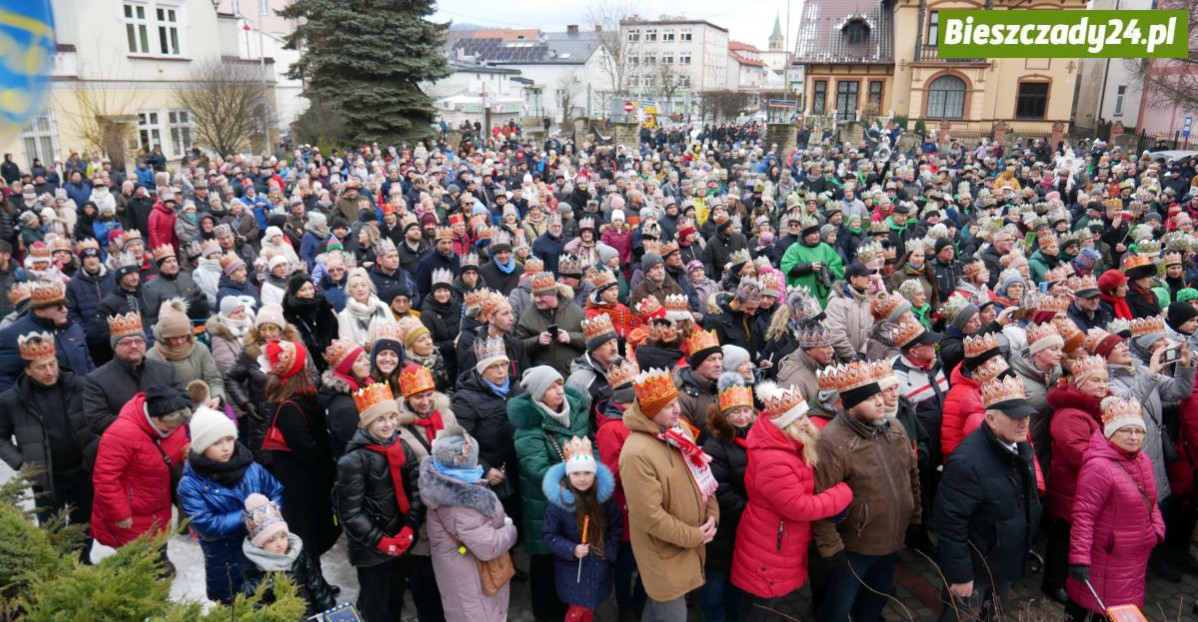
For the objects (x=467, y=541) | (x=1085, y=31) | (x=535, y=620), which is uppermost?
(x=1085, y=31)

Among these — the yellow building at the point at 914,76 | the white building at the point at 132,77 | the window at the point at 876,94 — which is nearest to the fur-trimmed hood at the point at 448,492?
the white building at the point at 132,77

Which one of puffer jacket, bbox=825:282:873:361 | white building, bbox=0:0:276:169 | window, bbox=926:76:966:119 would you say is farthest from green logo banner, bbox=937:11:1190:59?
window, bbox=926:76:966:119

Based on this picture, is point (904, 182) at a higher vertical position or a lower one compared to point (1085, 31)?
lower

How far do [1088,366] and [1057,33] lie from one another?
478 cm

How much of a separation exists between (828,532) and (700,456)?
834mm

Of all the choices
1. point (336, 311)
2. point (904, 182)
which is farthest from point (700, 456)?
point (904, 182)

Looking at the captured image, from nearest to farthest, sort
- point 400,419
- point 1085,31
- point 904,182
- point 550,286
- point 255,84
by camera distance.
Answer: point 400,419 < point 550,286 < point 1085,31 < point 904,182 < point 255,84

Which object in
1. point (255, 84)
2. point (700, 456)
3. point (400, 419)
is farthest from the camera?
point (255, 84)

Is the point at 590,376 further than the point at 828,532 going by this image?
Yes

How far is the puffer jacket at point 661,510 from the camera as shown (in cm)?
376

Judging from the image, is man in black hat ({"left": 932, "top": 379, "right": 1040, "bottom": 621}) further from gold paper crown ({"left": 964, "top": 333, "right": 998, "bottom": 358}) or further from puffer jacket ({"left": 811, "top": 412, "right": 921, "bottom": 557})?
gold paper crown ({"left": 964, "top": 333, "right": 998, "bottom": 358})

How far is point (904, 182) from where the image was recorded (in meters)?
17.0

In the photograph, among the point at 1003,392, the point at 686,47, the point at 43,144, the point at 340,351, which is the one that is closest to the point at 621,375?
the point at 340,351

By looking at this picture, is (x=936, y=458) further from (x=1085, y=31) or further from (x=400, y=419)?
(x=1085, y=31)
